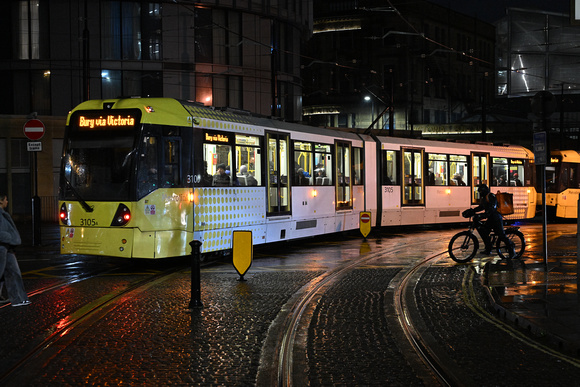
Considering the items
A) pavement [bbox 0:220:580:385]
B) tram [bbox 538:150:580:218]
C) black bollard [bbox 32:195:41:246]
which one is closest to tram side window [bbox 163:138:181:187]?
pavement [bbox 0:220:580:385]

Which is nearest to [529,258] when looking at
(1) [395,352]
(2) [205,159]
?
(2) [205,159]

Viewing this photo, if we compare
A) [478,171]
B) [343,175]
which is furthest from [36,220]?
[478,171]

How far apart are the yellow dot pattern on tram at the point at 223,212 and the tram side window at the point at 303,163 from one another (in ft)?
7.26

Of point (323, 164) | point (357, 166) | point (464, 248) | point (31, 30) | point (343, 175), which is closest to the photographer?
point (464, 248)

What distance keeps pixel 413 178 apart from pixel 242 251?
1390cm

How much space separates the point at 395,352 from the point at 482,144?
889 inches

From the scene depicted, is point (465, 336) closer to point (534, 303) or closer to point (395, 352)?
point (395, 352)

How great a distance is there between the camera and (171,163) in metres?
14.2

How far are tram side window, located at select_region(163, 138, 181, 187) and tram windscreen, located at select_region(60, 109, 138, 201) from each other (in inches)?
27.2

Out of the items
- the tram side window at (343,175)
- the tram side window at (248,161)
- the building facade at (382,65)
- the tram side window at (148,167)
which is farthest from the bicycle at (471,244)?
the building facade at (382,65)

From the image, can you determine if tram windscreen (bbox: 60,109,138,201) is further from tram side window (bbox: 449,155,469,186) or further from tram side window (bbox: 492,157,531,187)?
tram side window (bbox: 492,157,531,187)

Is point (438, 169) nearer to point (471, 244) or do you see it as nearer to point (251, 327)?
point (471, 244)

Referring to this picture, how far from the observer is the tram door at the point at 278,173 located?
1777cm

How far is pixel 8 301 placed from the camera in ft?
35.0
